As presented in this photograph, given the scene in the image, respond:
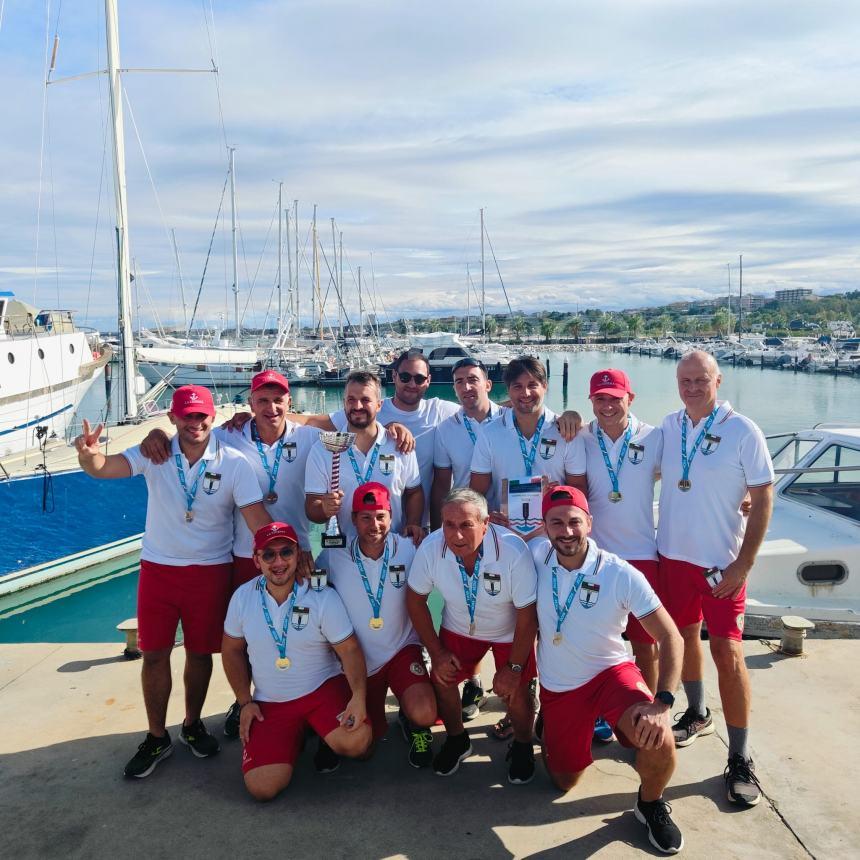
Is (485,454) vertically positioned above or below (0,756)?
above

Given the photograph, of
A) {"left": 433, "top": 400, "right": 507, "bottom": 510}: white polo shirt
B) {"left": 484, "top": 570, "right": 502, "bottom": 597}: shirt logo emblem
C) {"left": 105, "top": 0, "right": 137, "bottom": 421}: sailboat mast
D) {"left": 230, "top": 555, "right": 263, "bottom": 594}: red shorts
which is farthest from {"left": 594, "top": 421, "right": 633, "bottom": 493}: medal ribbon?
{"left": 105, "top": 0, "right": 137, "bottom": 421}: sailboat mast

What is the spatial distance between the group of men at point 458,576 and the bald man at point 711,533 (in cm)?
1

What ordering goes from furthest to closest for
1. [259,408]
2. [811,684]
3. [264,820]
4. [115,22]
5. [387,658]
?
[115,22] < [811,684] < [259,408] < [387,658] < [264,820]

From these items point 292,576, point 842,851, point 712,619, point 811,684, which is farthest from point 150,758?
point 811,684

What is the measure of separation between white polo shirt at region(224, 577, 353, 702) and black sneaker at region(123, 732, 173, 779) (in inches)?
26.8

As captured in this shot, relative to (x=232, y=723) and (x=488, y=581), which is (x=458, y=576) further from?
(x=232, y=723)

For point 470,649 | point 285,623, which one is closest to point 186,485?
point 285,623

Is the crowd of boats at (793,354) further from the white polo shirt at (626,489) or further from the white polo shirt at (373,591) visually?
the white polo shirt at (373,591)

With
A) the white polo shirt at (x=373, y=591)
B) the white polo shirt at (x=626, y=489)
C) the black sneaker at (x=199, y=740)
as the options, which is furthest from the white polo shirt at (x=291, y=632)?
the white polo shirt at (x=626, y=489)

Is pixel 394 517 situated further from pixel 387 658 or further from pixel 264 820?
pixel 264 820

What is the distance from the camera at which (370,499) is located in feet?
12.8

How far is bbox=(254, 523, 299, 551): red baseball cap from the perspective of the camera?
3699 millimetres

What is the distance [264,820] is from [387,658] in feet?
3.33

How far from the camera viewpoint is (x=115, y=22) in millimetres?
12500
